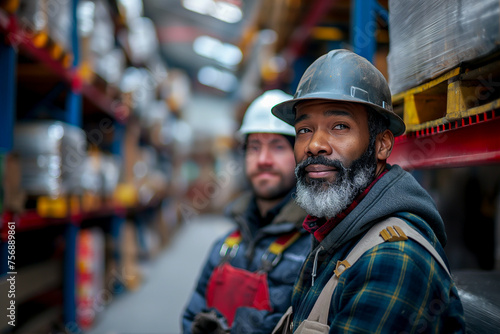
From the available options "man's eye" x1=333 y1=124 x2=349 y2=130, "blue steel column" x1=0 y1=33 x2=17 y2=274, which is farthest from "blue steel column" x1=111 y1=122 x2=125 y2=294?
"man's eye" x1=333 y1=124 x2=349 y2=130

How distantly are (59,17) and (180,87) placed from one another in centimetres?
760

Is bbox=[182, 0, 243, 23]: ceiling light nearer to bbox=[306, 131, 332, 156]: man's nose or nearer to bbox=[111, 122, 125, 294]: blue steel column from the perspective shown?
bbox=[111, 122, 125, 294]: blue steel column

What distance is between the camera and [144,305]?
5.00 m

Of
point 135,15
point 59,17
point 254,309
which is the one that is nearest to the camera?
point 254,309

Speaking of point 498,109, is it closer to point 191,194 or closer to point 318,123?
point 318,123

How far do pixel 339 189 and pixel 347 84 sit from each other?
0.40 meters

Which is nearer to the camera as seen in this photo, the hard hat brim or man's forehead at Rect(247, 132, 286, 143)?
the hard hat brim

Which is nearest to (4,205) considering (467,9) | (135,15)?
(467,9)

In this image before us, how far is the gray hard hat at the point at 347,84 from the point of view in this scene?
4.39 feet

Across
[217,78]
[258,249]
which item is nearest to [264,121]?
[258,249]

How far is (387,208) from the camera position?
46.2 inches

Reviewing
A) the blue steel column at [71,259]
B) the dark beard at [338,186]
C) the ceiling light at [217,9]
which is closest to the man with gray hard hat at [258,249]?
the dark beard at [338,186]

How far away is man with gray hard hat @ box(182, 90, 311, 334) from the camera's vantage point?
1.86 m

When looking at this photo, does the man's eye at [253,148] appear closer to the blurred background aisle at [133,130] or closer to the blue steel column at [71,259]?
the blurred background aisle at [133,130]
